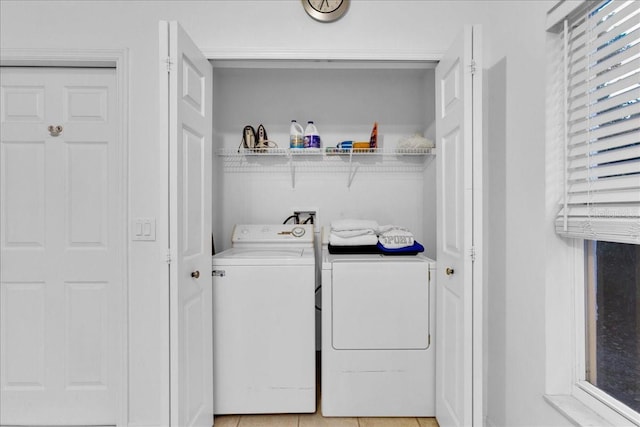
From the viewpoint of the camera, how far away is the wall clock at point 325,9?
1911 mm

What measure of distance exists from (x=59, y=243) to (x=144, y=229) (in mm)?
531

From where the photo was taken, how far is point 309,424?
1950 millimetres

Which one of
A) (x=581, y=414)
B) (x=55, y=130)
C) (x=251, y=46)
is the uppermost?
(x=251, y=46)

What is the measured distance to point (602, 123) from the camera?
120 centimetres

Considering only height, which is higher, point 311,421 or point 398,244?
point 398,244

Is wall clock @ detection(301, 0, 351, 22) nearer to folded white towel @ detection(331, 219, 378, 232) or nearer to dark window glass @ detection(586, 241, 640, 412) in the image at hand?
folded white towel @ detection(331, 219, 378, 232)

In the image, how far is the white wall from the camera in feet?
5.65

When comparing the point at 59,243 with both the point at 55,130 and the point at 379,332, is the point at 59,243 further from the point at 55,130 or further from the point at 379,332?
the point at 379,332

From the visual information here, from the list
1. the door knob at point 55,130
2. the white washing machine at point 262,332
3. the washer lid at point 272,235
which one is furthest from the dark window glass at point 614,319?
the door knob at point 55,130

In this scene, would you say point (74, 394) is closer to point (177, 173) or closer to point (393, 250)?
point (177, 173)

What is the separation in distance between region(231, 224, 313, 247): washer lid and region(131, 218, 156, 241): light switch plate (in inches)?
24.7

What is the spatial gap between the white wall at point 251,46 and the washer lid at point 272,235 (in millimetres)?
621

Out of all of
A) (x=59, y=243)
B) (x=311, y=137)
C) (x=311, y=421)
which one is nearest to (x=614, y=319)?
(x=311, y=421)

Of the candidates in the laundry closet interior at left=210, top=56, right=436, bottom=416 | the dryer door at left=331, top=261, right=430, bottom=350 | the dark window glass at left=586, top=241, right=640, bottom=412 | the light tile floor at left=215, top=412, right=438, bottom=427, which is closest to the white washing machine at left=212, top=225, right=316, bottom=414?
the light tile floor at left=215, top=412, right=438, bottom=427
